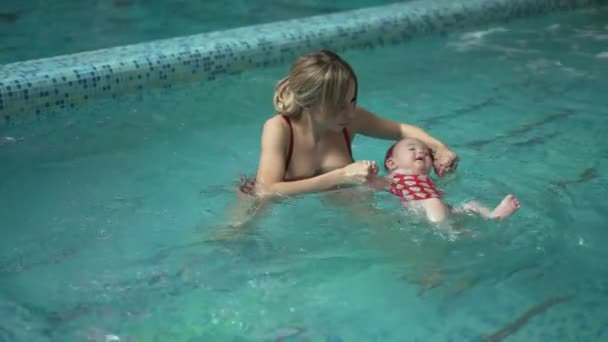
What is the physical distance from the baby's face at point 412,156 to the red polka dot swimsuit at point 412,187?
0.19 feet

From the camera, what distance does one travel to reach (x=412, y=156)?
4.23 m

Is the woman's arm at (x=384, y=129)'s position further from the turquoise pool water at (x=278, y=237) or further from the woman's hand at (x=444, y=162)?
the turquoise pool water at (x=278, y=237)

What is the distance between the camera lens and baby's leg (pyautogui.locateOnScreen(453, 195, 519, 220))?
409cm

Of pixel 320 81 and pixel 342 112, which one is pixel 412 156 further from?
pixel 320 81

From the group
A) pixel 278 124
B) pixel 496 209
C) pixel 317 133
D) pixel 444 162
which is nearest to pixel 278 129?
pixel 278 124

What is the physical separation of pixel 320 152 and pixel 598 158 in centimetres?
200

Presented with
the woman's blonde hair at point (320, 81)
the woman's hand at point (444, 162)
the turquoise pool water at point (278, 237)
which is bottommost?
the turquoise pool water at point (278, 237)

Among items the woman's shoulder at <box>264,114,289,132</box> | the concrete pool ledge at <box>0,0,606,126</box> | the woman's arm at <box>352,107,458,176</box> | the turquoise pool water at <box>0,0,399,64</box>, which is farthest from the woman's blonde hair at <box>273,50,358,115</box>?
the turquoise pool water at <box>0,0,399,64</box>

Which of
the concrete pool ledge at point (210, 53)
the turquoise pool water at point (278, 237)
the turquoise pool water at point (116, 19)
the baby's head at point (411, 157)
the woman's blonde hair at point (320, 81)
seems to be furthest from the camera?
the turquoise pool water at point (116, 19)

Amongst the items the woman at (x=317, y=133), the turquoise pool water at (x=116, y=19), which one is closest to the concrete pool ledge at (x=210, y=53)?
the turquoise pool water at (x=116, y=19)

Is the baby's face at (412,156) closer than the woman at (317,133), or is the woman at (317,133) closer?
the woman at (317,133)

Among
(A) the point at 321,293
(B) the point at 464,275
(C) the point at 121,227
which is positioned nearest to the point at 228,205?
(C) the point at 121,227

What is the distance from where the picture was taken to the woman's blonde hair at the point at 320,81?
3.80 meters

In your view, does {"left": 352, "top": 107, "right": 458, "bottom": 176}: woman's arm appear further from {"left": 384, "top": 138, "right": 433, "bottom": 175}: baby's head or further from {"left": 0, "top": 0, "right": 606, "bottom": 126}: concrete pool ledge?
{"left": 0, "top": 0, "right": 606, "bottom": 126}: concrete pool ledge
